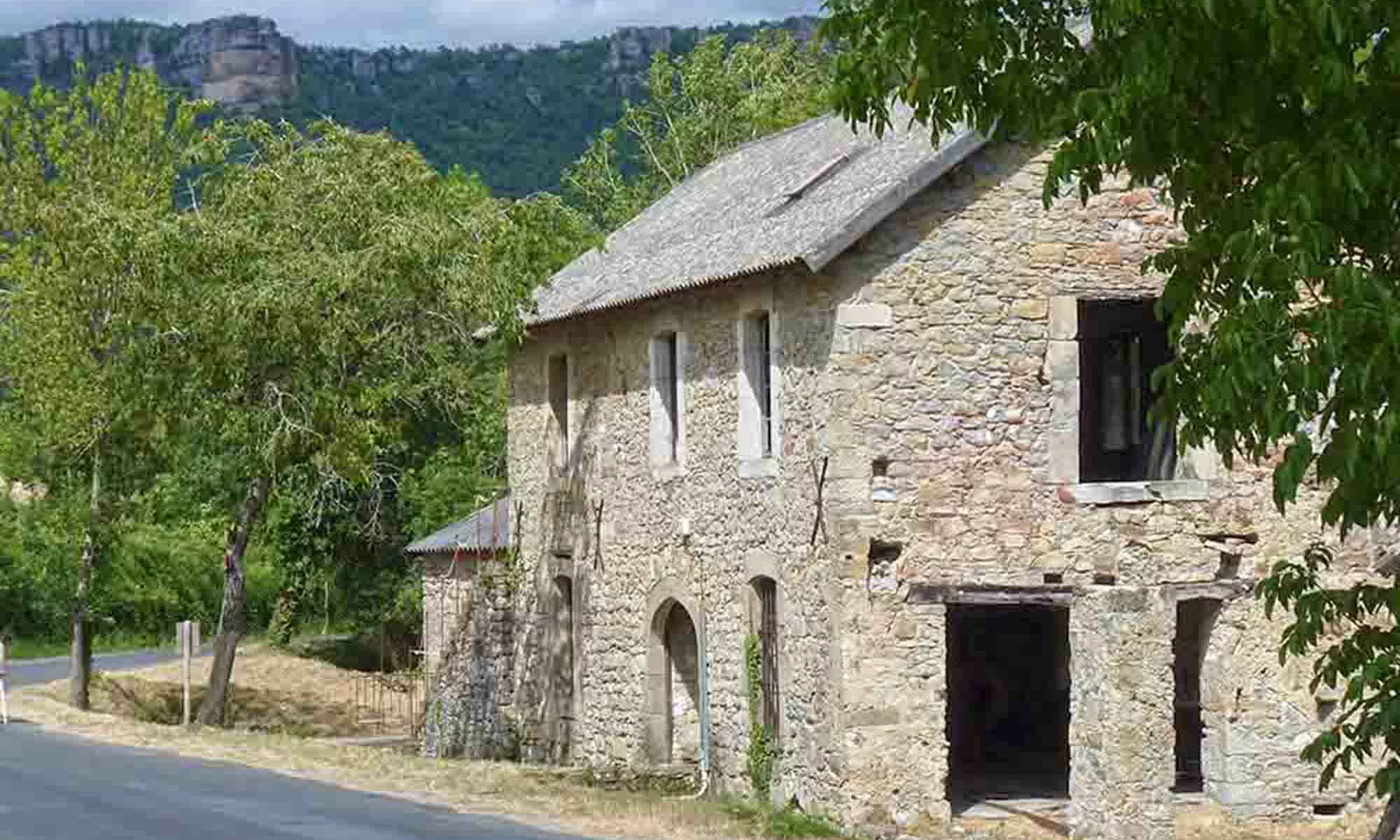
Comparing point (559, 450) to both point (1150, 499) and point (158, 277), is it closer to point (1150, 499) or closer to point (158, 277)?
point (158, 277)

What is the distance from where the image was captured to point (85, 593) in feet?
108

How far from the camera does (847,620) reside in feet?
67.2

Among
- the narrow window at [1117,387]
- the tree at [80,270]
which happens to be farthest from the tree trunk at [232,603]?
the narrow window at [1117,387]

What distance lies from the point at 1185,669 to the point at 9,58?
418 ft

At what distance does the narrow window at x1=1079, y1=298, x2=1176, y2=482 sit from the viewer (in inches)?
918

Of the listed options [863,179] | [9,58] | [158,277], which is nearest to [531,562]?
[158,277]

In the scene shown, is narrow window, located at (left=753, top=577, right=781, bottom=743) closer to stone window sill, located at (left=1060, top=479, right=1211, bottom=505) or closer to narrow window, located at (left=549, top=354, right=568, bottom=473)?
stone window sill, located at (left=1060, top=479, right=1211, bottom=505)

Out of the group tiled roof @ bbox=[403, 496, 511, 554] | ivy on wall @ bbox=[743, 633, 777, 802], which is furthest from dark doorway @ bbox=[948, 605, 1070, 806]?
tiled roof @ bbox=[403, 496, 511, 554]

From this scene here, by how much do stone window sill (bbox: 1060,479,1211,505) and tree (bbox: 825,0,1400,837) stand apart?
10071 millimetres

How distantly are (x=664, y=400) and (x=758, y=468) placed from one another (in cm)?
260

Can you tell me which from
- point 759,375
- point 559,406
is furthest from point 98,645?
point 759,375

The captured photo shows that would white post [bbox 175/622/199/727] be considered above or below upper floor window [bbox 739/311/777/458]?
below

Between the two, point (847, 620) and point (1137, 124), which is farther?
point (847, 620)

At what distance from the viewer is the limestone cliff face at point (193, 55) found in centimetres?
13050
